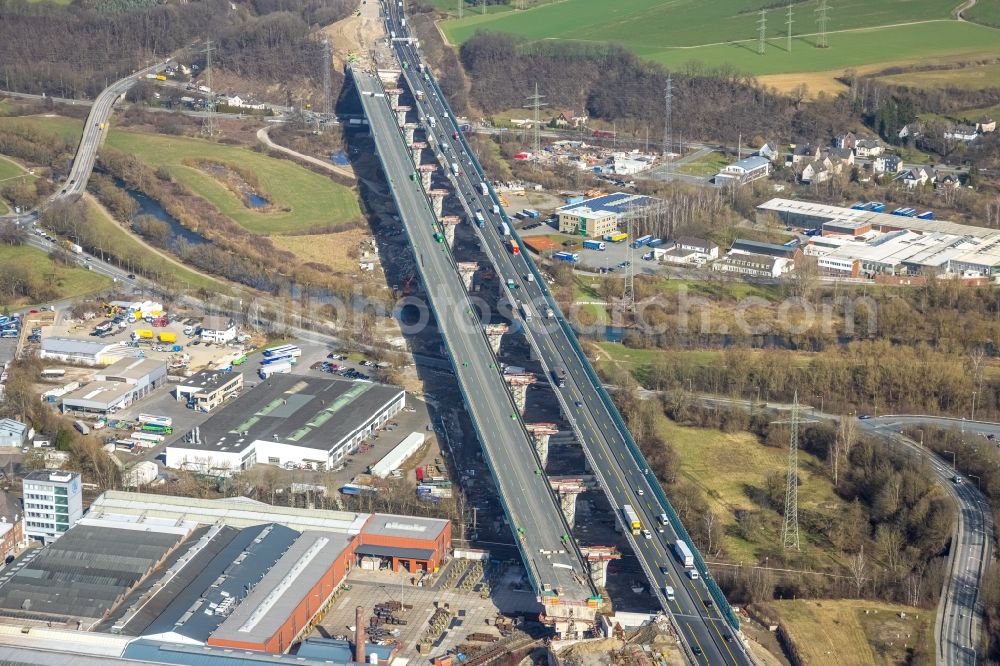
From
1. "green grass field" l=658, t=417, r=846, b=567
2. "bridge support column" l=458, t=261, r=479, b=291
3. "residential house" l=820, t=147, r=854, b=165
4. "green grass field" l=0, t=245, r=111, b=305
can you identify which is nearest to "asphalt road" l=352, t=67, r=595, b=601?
"bridge support column" l=458, t=261, r=479, b=291

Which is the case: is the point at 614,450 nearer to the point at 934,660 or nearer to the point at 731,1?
the point at 934,660

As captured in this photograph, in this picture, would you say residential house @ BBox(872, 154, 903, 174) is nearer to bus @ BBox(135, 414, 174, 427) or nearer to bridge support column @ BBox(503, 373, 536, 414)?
bridge support column @ BBox(503, 373, 536, 414)

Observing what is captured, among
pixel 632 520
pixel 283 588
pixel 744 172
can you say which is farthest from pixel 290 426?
pixel 744 172

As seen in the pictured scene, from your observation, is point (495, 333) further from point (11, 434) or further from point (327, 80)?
point (327, 80)

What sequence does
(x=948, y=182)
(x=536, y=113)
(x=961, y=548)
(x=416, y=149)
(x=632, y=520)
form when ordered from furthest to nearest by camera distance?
(x=536, y=113) < (x=948, y=182) < (x=416, y=149) < (x=961, y=548) < (x=632, y=520)

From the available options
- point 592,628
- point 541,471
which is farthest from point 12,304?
point 592,628
